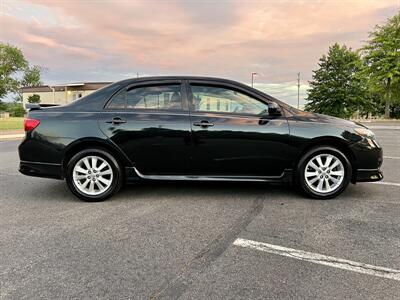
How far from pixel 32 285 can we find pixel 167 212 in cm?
178

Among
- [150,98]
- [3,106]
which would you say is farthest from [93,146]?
[3,106]

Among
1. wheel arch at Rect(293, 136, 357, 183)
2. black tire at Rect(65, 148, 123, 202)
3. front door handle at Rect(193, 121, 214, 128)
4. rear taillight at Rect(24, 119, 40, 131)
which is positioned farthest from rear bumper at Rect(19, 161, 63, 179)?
wheel arch at Rect(293, 136, 357, 183)

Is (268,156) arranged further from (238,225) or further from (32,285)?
(32,285)

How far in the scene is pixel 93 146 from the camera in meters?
4.40

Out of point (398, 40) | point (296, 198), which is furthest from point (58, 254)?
point (398, 40)

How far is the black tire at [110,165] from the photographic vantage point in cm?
434

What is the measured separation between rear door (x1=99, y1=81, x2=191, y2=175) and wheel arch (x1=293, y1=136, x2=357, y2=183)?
5.01 ft

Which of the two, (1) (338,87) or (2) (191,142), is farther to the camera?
(1) (338,87)

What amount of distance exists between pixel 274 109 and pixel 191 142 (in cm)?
118

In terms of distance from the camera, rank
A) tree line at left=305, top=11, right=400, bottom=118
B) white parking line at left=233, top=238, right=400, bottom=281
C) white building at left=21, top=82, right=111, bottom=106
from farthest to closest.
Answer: white building at left=21, top=82, right=111, bottom=106 → tree line at left=305, top=11, right=400, bottom=118 → white parking line at left=233, top=238, right=400, bottom=281

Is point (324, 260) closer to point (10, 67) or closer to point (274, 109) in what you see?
point (274, 109)

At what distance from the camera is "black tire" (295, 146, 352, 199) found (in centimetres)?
436

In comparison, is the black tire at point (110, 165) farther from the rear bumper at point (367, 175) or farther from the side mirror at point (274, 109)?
the rear bumper at point (367, 175)

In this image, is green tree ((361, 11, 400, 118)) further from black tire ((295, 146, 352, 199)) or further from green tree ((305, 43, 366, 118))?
black tire ((295, 146, 352, 199))
